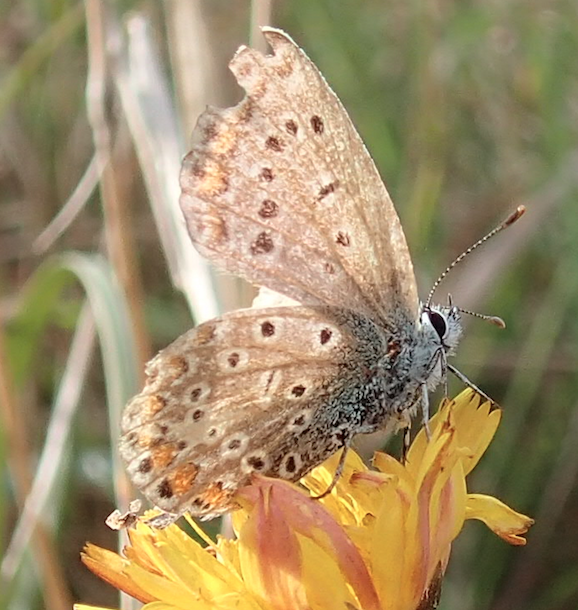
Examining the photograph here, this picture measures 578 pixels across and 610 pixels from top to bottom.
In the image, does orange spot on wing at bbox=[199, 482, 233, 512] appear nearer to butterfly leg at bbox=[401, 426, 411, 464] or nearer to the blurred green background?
butterfly leg at bbox=[401, 426, 411, 464]

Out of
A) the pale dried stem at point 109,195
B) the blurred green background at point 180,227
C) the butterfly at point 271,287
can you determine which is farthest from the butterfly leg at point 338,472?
the pale dried stem at point 109,195

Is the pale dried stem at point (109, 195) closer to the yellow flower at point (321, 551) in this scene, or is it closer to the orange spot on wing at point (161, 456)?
the orange spot on wing at point (161, 456)

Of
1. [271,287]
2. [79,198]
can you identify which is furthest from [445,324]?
[79,198]

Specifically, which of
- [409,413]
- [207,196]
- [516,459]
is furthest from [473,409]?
[516,459]

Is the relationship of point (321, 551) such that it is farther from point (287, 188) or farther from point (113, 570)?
point (287, 188)

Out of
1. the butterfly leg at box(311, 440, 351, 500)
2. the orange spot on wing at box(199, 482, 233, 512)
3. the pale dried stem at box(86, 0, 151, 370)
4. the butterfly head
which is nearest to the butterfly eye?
the butterfly head

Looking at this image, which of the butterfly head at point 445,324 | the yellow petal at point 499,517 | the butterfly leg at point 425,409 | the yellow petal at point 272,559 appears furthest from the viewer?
the butterfly head at point 445,324
